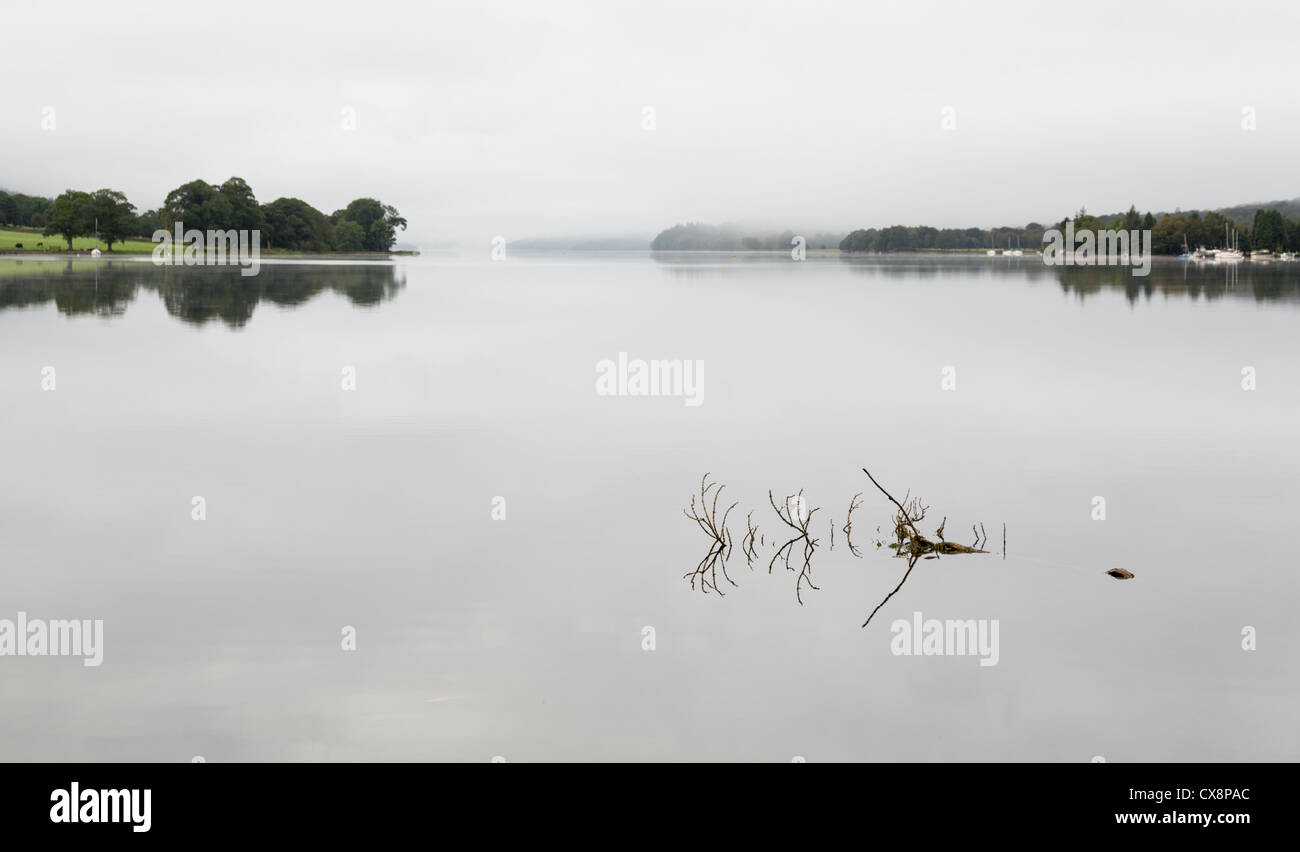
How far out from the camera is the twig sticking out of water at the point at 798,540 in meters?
10.4

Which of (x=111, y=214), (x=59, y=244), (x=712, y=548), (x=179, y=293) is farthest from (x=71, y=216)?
(x=712, y=548)

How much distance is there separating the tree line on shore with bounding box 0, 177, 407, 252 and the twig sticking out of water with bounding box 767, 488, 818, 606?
487ft

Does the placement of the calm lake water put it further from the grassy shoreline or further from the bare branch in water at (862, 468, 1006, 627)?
the grassy shoreline

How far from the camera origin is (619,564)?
10.6 metres

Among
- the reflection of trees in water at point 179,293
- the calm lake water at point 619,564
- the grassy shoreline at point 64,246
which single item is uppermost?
the grassy shoreline at point 64,246

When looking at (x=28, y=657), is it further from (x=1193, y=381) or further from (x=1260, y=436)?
(x=1193, y=381)

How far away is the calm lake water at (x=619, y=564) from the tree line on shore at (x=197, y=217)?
13049cm

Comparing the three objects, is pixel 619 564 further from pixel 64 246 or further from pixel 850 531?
pixel 64 246

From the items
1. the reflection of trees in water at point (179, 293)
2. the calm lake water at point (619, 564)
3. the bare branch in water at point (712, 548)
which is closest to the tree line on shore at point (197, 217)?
the reflection of trees in water at point (179, 293)

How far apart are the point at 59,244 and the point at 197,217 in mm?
18806

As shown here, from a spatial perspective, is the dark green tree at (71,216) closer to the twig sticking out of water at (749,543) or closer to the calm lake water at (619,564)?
the calm lake water at (619,564)

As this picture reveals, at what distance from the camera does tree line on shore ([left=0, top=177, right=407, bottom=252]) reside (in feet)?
458

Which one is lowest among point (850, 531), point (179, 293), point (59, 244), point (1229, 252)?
point (850, 531)
